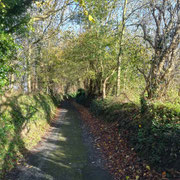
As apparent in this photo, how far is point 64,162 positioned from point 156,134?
3909mm

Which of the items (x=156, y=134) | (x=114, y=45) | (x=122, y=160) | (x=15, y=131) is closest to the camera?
(x=156, y=134)

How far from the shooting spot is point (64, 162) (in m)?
7.16

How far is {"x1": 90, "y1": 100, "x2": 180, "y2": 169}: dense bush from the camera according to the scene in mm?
5117

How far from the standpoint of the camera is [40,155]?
310 inches

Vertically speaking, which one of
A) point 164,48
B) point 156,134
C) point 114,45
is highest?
Answer: point 114,45

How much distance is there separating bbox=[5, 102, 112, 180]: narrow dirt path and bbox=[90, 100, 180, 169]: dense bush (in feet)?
5.43

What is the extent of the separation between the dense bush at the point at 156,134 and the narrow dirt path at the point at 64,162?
165cm

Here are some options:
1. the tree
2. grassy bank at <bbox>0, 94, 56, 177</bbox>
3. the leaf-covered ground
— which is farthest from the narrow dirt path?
the tree

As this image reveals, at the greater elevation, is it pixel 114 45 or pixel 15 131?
pixel 114 45

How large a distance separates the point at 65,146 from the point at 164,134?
5.48 m

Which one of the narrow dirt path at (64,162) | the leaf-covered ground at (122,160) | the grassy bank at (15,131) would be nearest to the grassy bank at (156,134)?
the leaf-covered ground at (122,160)

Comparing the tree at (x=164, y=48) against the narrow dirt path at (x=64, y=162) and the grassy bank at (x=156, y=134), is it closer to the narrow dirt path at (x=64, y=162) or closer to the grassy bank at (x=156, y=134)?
the grassy bank at (x=156, y=134)

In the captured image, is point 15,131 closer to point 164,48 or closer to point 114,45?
point 164,48

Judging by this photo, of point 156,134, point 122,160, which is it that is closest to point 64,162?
point 122,160
